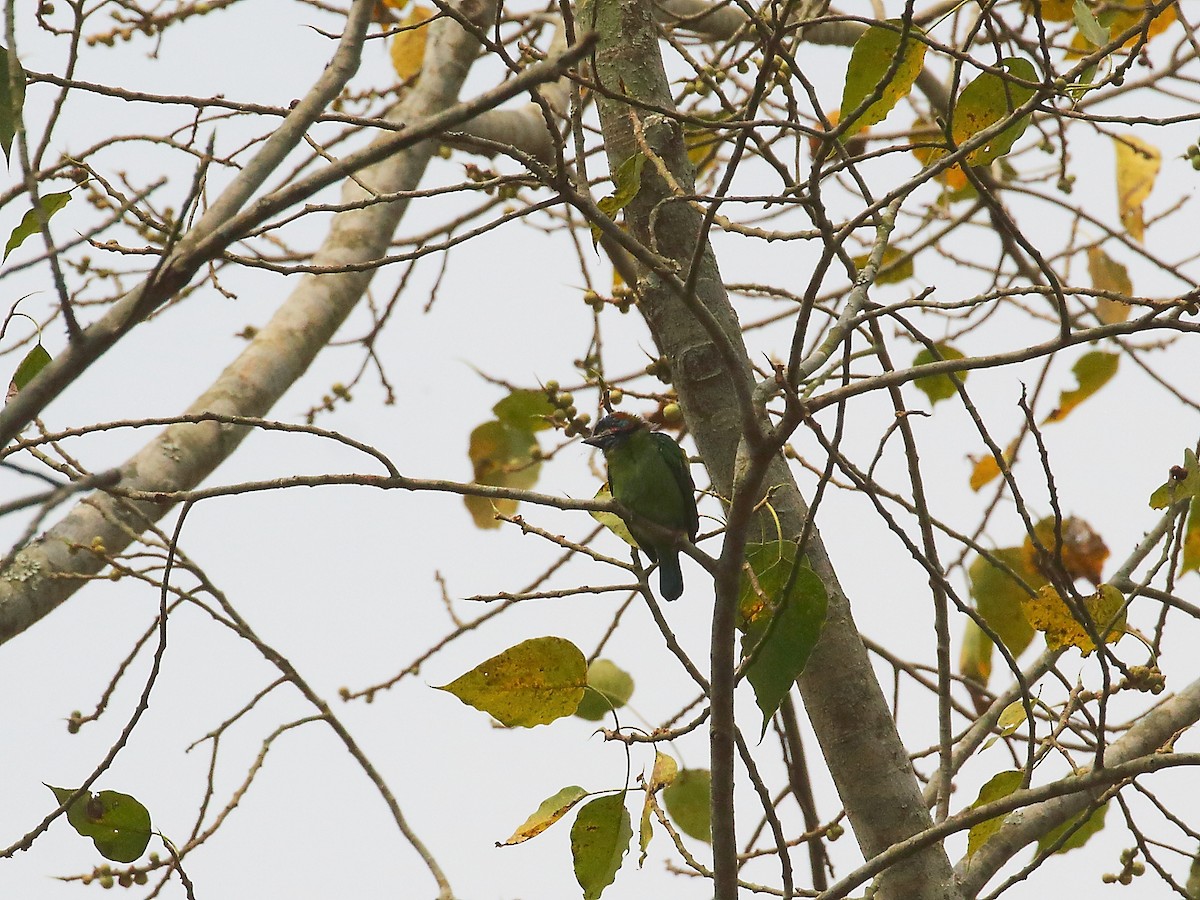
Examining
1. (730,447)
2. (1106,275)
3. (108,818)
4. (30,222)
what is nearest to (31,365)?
(30,222)

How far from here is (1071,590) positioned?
2.23m

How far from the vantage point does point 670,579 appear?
4488mm

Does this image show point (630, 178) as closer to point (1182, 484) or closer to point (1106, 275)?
point (1182, 484)

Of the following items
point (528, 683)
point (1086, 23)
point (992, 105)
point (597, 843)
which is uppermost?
point (1086, 23)

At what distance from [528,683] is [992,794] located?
936 millimetres

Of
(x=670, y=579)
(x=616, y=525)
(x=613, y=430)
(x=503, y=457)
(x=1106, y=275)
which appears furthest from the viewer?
(x=1106, y=275)

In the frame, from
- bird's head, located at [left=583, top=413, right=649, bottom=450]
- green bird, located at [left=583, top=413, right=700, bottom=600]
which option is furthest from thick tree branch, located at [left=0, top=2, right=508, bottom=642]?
green bird, located at [left=583, top=413, right=700, bottom=600]

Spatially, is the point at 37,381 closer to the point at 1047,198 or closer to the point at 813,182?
the point at 813,182

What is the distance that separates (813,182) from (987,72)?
0.50 m

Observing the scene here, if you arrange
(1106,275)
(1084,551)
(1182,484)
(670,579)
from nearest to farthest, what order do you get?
(1182,484), (1084,551), (670,579), (1106,275)

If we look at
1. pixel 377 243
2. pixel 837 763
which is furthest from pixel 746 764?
pixel 377 243

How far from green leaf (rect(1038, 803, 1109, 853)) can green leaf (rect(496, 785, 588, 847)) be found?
3.59 feet

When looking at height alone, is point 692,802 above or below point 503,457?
below

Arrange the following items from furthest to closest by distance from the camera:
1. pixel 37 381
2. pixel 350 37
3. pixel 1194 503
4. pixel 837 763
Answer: pixel 837 763 → pixel 1194 503 → pixel 350 37 → pixel 37 381
